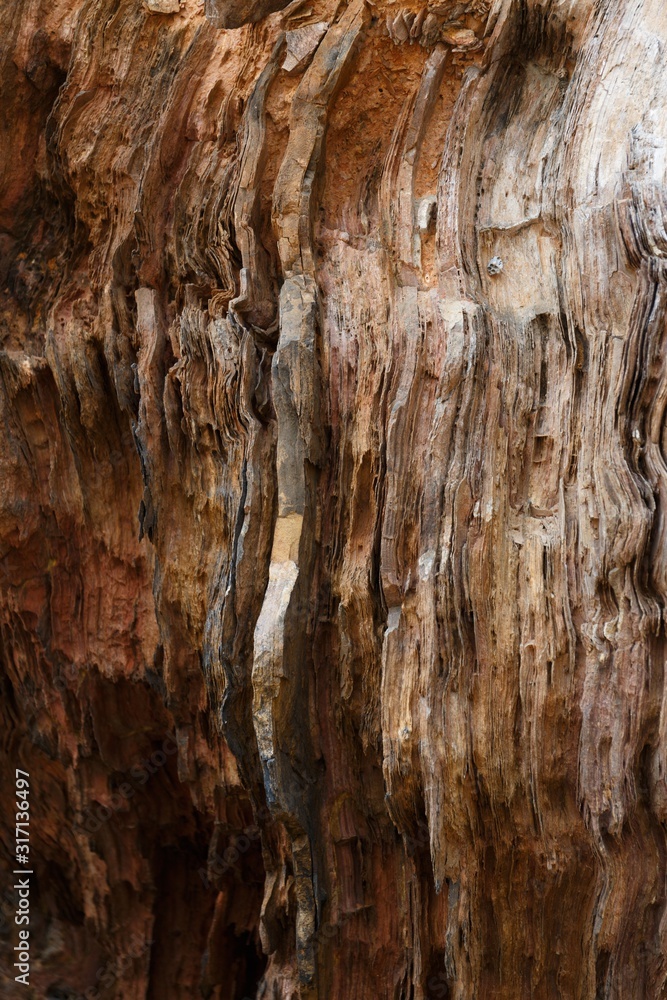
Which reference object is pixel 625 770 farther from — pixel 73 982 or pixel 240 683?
pixel 73 982

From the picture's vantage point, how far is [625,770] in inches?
151

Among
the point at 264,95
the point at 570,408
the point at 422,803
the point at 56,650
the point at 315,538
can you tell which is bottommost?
the point at 422,803

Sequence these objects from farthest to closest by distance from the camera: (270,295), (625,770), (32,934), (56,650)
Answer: (32,934)
(56,650)
(270,295)
(625,770)

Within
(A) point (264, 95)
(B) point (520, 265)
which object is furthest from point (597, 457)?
(A) point (264, 95)

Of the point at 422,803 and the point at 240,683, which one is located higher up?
the point at 240,683

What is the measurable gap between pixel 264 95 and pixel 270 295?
4.10 feet

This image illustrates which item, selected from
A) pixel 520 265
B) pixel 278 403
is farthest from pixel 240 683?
pixel 520 265

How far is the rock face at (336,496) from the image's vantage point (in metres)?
4.05

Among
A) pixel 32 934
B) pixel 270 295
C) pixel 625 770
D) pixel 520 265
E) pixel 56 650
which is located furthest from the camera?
pixel 32 934

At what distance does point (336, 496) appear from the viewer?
15.7 feet

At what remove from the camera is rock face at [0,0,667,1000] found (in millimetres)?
4047

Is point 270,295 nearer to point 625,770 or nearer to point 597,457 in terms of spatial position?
point 597,457

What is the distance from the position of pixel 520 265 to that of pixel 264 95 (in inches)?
77.5

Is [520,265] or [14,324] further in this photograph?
[14,324]
